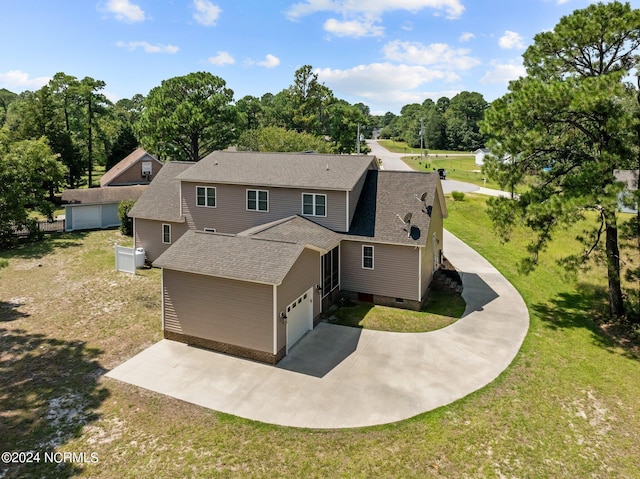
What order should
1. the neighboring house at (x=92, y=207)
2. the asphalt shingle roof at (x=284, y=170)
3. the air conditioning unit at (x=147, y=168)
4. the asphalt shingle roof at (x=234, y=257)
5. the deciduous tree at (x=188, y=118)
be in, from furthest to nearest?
1. the air conditioning unit at (x=147, y=168)
2. the deciduous tree at (x=188, y=118)
3. the neighboring house at (x=92, y=207)
4. the asphalt shingle roof at (x=284, y=170)
5. the asphalt shingle roof at (x=234, y=257)

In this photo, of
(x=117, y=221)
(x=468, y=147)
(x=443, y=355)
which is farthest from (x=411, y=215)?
(x=468, y=147)

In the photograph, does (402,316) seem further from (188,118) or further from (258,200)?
(188,118)

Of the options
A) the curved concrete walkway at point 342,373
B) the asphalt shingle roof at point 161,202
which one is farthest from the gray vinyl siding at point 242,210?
the curved concrete walkway at point 342,373

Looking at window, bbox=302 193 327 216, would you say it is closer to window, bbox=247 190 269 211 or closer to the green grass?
window, bbox=247 190 269 211

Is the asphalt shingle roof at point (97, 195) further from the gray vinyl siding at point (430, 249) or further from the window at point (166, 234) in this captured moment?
the gray vinyl siding at point (430, 249)

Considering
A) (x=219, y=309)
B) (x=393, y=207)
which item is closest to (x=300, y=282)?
(x=219, y=309)

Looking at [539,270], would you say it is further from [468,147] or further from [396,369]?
[468,147]
